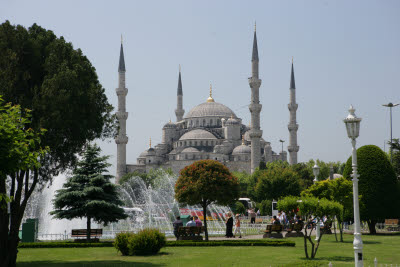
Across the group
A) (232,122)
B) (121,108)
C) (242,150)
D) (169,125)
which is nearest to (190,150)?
(242,150)

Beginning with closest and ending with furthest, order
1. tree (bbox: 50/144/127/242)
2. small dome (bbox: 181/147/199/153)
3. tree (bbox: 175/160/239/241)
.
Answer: tree (bbox: 175/160/239/241) < tree (bbox: 50/144/127/242) < small dome (bbox: 181/147/199/153)

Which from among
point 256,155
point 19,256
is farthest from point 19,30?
point 256,155

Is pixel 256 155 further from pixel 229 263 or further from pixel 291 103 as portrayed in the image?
pixel 229 263

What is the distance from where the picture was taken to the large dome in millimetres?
106688

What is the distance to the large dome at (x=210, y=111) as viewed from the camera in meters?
107

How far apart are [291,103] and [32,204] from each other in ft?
177

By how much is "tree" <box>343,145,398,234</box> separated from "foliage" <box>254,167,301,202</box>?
894 inches

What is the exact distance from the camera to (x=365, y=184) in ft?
81.6

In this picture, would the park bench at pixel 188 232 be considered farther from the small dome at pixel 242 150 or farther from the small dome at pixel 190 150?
the small dome at pixel 190 150

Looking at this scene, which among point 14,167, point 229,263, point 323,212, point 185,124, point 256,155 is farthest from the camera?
point 185,124

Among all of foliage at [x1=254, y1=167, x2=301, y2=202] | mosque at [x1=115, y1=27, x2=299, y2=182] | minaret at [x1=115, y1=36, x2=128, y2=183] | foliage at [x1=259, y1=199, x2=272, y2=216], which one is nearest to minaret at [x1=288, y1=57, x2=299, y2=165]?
mosque at [x1=115, y1=27, x2=299, y2=182]

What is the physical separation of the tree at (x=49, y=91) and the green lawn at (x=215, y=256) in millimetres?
2268

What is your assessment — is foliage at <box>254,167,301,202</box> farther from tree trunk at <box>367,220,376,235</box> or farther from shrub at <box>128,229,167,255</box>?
shrub at <box>128,229,167,255</box>

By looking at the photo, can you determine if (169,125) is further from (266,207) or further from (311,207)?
(311,207)
